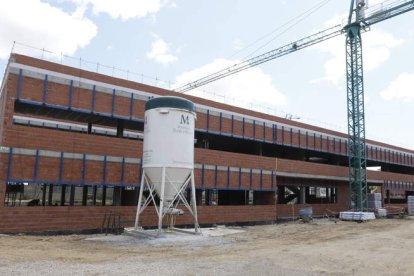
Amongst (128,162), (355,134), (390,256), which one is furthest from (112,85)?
(355,134)

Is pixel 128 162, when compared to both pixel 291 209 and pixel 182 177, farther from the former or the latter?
pixel 291 209

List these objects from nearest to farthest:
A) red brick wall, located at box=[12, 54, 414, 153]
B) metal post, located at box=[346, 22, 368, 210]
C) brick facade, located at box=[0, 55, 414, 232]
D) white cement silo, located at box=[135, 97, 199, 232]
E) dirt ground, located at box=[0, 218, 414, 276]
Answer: dirt ground, located at box=[0, 218, 414, 276], white cement silo, located at box=[135, 97, 199, 232], brick facade, located at box=[0, 55, 414, 232], red brick wall, located at box=[12, 54, 414, 153], metal post, located at box=[346, 22, 368, 210]

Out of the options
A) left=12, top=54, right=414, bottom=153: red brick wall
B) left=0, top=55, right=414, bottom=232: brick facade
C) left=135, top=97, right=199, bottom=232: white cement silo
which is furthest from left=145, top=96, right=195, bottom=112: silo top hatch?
left=12, top=54, right=414, bottom=153: red brick wall

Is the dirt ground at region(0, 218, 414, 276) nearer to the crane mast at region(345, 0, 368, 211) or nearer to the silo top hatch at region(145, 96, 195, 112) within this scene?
the silo top hatch at region(145, 96, 195, 112)

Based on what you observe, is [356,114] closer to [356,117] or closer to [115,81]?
Answer: [356,117]

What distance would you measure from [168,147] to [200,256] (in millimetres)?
7717

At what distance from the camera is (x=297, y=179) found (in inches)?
1606

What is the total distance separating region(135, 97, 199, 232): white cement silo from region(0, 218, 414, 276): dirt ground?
116 inches

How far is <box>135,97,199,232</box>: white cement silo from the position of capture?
846 inches

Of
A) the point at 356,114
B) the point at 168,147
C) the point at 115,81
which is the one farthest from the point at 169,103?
the point at 356,114

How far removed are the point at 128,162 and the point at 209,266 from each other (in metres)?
14.2

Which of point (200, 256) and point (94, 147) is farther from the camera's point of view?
point (94, 147)

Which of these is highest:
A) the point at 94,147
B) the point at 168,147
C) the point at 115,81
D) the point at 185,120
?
the point at 115,81

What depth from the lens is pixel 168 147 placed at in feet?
70.7
